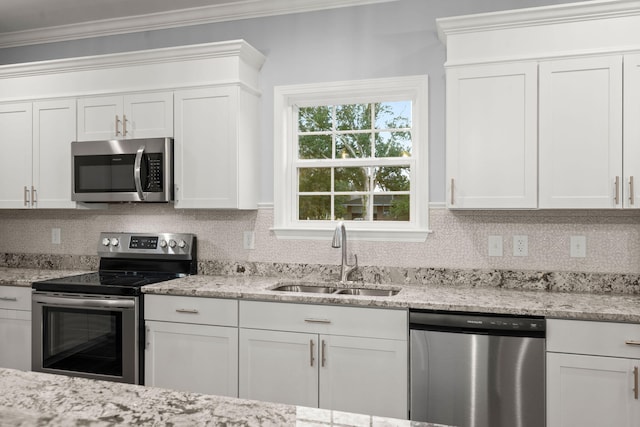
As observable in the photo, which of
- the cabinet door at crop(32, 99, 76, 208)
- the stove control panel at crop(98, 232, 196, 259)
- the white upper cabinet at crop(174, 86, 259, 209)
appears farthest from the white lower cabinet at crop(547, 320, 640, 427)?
the cabinet door at crop(32, 99, 76, 208)

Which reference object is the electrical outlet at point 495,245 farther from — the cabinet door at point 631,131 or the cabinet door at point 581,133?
the cabinet door at point 631,131

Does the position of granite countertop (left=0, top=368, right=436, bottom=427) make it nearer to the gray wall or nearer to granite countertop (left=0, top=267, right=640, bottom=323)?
granite countertop (left=0, top=267, right=640, bottom=323)

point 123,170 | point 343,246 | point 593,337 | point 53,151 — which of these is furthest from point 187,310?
point 593,337

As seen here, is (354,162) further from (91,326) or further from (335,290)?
(91,326)

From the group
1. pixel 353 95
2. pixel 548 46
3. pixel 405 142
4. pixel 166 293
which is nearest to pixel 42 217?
pixel 166 293

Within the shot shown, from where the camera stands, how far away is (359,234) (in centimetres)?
319

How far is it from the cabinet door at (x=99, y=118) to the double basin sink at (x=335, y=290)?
4.92 feet

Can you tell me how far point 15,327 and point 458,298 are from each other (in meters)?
2.68

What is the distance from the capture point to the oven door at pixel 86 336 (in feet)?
9.41

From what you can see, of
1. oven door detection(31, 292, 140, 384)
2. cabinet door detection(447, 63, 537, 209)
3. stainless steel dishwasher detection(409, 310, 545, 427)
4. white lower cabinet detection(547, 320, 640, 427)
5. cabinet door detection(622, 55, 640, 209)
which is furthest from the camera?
oven door detection(31, 292, 140, 384)

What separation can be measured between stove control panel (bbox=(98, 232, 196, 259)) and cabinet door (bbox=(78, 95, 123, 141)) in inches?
27.7

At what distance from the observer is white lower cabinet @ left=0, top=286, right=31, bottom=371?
10.3 ft

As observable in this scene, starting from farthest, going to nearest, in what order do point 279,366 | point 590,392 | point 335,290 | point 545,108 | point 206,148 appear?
1. point 206,148
2. point 335,290
3. point 279,366
4. point 545,108
5. point 590,392

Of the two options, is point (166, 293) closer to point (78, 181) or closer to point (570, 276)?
point (78, 181)
